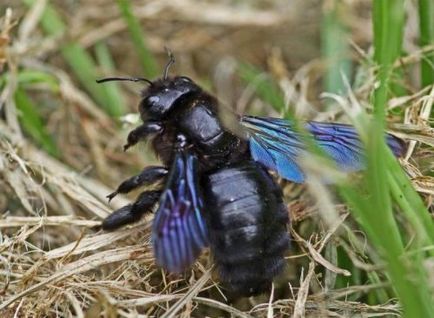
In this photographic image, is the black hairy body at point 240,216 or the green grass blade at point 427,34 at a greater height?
the green grass blade at point 427,34

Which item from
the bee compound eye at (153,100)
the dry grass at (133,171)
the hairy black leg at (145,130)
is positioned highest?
the bee compound eye at (153,100)

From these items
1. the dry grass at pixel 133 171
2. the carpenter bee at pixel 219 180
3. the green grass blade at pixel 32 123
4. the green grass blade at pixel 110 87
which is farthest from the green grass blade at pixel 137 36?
the carpenter bee at pixel 219 180

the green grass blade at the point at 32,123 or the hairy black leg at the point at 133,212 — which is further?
the green grass blade at the point at 32,123

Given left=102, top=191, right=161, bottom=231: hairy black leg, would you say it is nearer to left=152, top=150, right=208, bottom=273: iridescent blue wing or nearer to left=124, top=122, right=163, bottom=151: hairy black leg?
left=124, top=122, right=163, bottom=151: hairy black leg

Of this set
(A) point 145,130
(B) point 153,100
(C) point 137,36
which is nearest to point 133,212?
(A) point 145,130

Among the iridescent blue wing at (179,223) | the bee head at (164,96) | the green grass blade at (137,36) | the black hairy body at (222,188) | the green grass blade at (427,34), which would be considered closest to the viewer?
the iridescent blue wing at (179,223)

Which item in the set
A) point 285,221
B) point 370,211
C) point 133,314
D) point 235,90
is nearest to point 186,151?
point 285,221

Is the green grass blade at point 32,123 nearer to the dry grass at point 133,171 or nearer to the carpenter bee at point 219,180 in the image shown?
the dry grass at point 133,171
